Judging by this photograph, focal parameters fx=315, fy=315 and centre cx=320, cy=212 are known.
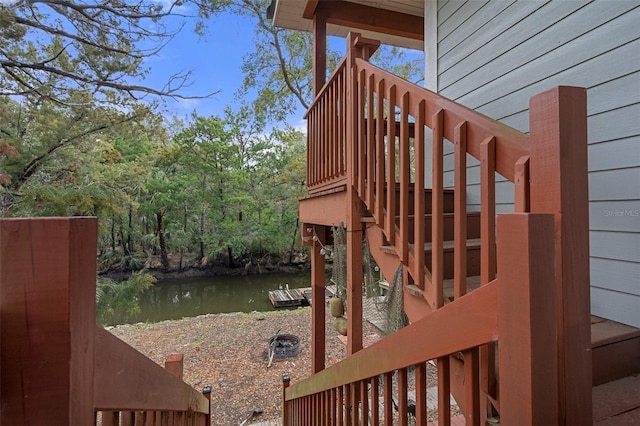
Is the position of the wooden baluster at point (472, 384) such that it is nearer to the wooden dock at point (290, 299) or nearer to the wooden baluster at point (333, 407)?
the wooden baluster at point (333, 407)

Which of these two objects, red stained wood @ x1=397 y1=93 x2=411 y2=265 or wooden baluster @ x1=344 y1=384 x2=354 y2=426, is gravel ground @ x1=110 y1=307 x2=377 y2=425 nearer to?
wooden baluster @ x1=344 y1=384 x2=354 y2=426

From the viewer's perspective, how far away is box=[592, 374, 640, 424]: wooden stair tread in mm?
1030

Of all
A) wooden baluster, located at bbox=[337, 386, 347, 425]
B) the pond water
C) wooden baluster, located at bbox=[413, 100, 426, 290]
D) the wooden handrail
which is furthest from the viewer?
the pond water

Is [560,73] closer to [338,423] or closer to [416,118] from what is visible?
[416,118]

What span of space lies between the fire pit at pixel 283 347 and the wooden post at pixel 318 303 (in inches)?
102

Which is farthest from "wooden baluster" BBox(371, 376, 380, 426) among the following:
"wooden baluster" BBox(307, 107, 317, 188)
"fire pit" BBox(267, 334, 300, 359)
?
"fire pit" BBox(267, 334, 300, 359)

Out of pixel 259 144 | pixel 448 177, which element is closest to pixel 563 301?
pixel 448 177

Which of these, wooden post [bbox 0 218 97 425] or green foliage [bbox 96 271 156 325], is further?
green foliage [bbox 96 271 156 325]

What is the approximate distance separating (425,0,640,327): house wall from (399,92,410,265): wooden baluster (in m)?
1.11

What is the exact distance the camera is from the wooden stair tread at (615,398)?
1.03 m

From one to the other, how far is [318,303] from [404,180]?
7.77 feet

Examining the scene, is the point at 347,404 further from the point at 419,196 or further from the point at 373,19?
the point at 373,19

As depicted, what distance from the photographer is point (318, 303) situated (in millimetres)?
3400

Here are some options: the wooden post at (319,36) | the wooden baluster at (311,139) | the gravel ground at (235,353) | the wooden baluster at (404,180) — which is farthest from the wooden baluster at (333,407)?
the wooden post at (319,36)
